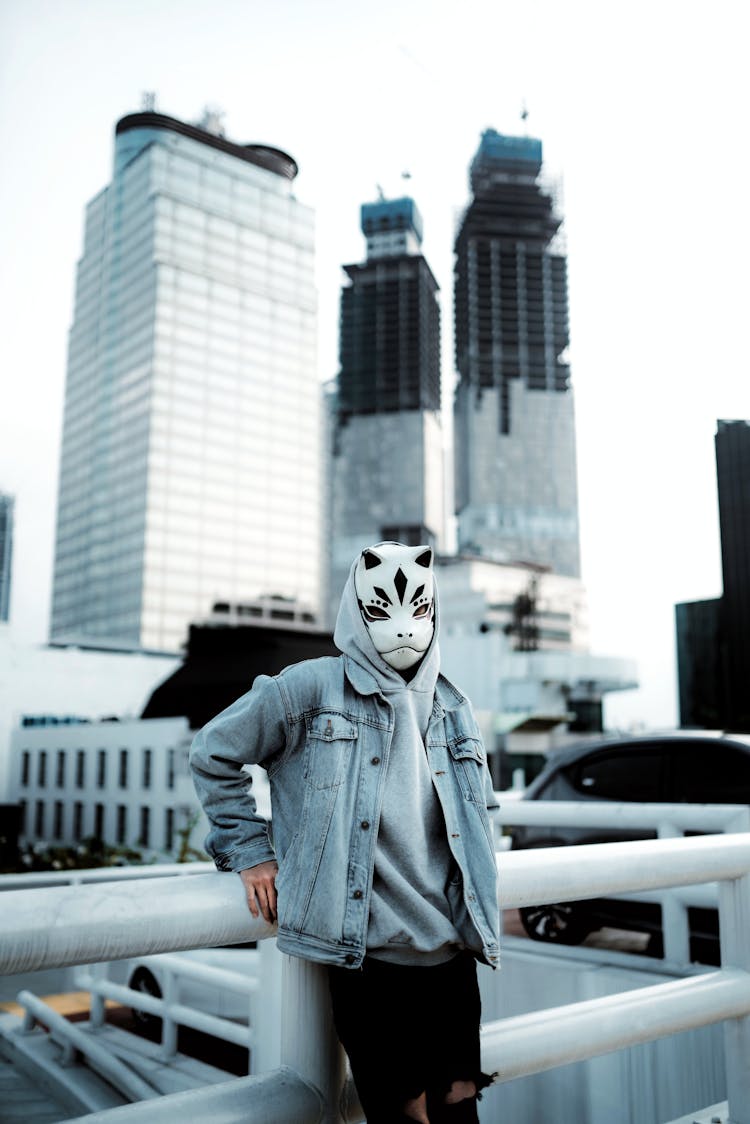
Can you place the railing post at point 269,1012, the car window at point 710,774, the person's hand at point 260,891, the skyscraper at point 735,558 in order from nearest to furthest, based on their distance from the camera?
the person's hand at point 260,891 → the railing post at point 269,1012 → the car window at point 710,774 → the skyscraper at point 735,558

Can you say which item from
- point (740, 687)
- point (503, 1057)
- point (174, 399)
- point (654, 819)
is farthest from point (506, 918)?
point (174, 399)

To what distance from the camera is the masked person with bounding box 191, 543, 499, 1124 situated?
1.96 m

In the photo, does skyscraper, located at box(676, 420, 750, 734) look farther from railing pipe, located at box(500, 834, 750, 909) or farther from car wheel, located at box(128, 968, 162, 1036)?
railing pipe, located at box(500, 834, 750, 909)

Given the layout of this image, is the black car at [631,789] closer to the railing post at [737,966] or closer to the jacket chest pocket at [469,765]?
the railing post at [737,966]

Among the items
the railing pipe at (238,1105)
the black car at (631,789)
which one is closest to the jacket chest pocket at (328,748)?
the railing pipe at (238,1105)

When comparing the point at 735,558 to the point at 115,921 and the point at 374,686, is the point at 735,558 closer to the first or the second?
the point at 374,686

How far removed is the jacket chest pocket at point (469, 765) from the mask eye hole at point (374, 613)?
0.34m

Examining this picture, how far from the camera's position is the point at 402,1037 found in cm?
198

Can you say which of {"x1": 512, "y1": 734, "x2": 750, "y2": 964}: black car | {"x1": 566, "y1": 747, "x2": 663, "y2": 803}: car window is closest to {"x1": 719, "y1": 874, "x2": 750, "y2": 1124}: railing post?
{"x1": 512, "y1": 734, "x2": 750, "y2": 964}: black car

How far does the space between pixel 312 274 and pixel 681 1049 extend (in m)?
181

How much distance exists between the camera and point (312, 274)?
577 feet

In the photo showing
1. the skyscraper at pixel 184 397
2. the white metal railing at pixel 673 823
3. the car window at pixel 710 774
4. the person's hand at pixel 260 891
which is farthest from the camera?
the skyscraper at pixel 184 397

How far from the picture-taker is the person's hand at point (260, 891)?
6.22 feet

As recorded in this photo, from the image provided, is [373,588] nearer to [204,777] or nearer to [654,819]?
[204,777]
